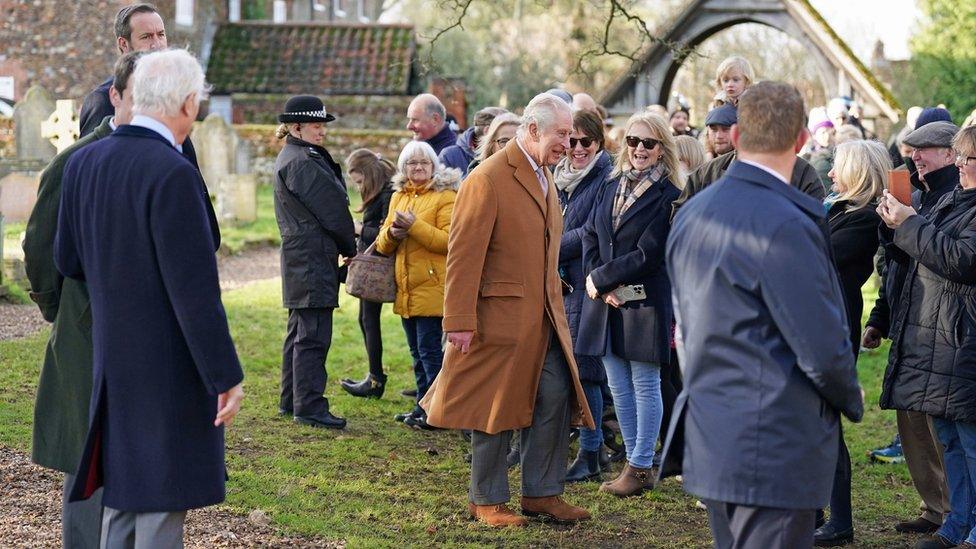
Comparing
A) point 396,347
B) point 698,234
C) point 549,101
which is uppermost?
point 549,101

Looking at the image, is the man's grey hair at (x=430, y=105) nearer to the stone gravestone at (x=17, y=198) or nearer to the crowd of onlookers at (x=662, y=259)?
the crowd of onlookers at (x=662, y=259)

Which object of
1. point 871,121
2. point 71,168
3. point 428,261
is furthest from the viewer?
point 871,121

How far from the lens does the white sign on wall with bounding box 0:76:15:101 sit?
29812mm

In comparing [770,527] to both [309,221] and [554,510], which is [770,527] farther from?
[309,221]

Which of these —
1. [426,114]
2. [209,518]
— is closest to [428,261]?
[426,114]

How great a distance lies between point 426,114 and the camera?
33.0 feet

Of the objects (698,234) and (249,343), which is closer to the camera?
(698,234)

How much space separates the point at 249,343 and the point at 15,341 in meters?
2.12

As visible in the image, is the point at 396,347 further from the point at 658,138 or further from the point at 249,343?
the point at 658,138

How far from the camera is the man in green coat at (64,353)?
5000 millimetres

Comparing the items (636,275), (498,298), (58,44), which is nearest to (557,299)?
(498,298)

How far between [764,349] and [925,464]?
3.52 metres

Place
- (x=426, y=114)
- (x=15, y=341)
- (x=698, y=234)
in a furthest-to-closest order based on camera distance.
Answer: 1. (x=15, y=341)
2. (x=426, y=114)
3. (x=698, y=234)

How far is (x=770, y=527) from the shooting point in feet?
13.5
